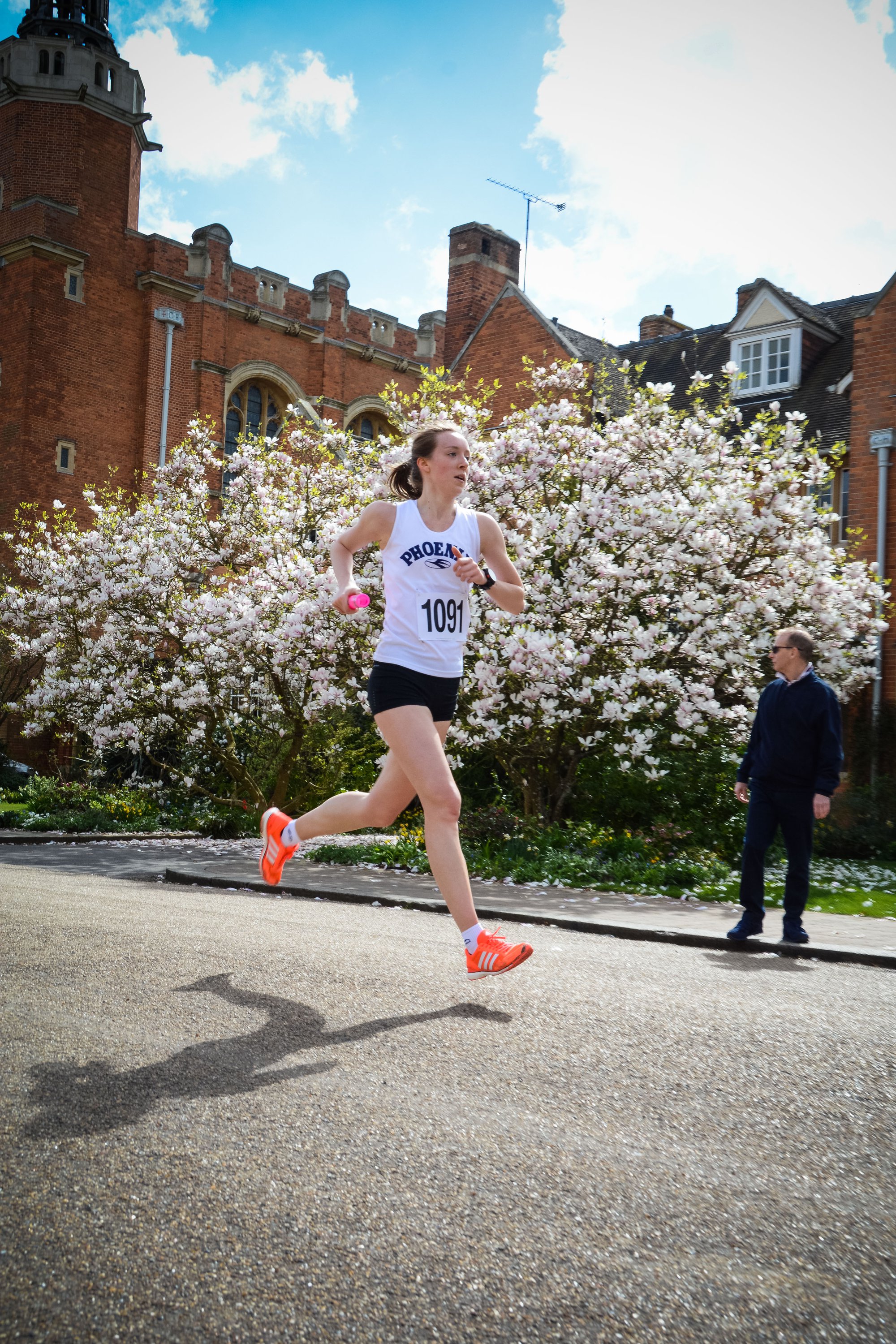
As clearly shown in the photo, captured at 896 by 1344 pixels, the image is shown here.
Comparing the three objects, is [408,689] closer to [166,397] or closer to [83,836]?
[83,836]

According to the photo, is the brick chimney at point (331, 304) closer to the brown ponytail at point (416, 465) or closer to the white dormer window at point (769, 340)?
the white dormer window at point (769, 340)

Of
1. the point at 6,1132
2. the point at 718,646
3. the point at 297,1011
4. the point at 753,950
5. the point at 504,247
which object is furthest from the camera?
the point at 504,247

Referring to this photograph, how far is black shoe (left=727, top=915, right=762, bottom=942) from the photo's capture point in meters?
6.64

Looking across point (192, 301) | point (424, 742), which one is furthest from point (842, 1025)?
point (192, 301)

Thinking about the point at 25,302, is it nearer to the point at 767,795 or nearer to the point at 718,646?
the point at 718,646

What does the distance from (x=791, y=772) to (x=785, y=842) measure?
1.41 feet

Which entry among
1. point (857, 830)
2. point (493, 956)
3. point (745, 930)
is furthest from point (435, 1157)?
point (857, 830)

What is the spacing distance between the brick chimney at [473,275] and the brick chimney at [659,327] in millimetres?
4247

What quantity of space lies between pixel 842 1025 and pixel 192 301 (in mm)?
29112

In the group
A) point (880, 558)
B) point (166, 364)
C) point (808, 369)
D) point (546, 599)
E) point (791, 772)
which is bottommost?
point (791, 772)

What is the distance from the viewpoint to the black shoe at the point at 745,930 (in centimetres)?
664

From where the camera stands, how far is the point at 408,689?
4.49 metres

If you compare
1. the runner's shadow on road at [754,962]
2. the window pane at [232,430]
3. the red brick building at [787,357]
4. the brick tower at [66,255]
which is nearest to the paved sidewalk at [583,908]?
the runner's shadow on road at [754,962]

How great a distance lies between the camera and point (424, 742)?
14.5 ft
